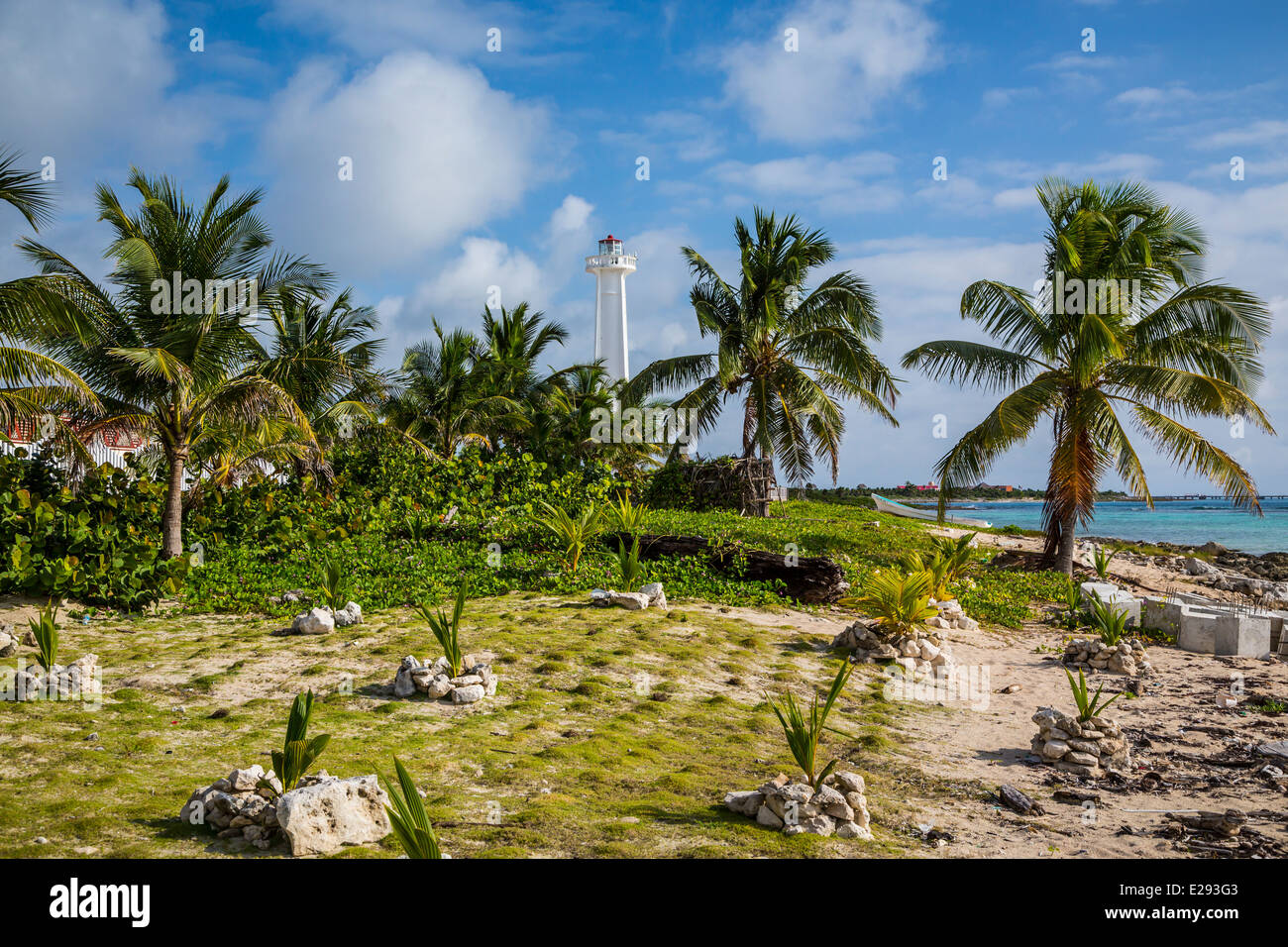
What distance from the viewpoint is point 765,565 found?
40.9ft

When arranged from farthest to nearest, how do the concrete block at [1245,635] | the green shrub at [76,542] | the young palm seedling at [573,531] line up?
1. the young palm seedling at [573,531]
2. the concrete block at [1245,635]
3. the green shrub at [76,542]

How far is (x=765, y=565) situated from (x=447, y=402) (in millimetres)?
11241

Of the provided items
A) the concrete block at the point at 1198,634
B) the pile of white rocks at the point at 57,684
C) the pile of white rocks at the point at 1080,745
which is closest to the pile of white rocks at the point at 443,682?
the pile of white rocks at the point at 57,684

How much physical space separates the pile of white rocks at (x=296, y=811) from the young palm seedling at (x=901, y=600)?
6.44 meters

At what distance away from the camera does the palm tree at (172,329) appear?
11.9 meters

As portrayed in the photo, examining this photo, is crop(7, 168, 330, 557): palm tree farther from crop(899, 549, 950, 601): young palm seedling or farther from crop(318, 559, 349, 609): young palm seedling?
crop(899, 549, 950, 601): young palm seedling

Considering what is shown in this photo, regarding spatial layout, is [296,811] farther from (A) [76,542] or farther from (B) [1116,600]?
(B) [1116,600]

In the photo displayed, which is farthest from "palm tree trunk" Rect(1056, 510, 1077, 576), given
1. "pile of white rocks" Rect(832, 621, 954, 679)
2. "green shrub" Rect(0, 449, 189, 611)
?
"green shrub" Rect(0, 449, 189, 611)

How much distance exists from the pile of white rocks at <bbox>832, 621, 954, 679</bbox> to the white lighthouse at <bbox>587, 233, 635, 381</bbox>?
29127mm

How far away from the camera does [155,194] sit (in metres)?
12.3

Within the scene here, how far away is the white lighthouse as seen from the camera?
1490 inches

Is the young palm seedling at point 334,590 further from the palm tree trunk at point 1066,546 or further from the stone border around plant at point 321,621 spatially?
the palm tree trunk at point 1066,546
